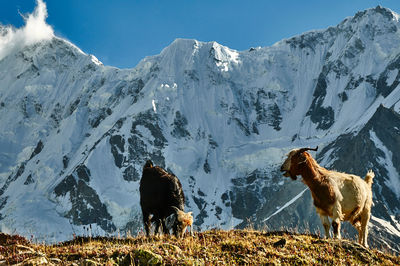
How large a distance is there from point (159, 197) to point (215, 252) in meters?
5.89

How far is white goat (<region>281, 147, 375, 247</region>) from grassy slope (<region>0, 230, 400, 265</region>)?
3.32ft

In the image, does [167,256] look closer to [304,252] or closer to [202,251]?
[202,251]

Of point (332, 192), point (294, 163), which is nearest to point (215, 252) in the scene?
point (294, 163)

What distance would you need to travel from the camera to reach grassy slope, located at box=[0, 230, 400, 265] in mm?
9516

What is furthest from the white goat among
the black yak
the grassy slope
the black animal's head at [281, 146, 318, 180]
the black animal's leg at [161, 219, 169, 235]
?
the black animal's leg at [161, 219, 169, 235]

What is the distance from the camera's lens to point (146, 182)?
1734cm

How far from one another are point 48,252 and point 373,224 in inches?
6907

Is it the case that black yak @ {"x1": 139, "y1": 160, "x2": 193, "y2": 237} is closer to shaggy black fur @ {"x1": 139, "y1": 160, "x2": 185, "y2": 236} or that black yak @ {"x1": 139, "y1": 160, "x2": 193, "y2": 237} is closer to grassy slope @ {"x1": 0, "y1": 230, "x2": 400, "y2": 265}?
shaggy black fur @ {"x1": 139, "y1": 160, "x2": 185, "y2": 236}

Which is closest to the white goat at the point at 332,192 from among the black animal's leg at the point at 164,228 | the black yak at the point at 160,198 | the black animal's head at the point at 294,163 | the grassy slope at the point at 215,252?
the black animal's head at the point at 294,163

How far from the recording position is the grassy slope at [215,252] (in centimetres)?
952

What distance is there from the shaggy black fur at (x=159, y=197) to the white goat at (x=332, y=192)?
4007mm

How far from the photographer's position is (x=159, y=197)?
16.1 metres

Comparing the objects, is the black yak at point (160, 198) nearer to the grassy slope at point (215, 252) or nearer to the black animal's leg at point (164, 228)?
the black animal's leg at point (164, 228)

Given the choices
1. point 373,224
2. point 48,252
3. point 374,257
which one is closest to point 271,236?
point 374,257
